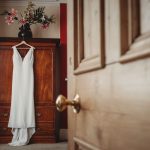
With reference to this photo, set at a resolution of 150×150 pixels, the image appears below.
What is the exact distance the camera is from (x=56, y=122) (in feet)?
14.0

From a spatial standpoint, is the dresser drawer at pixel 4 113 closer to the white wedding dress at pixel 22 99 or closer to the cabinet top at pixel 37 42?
the white wedding dress at pixel 22 99

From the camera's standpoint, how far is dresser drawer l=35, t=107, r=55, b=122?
13.6 feet

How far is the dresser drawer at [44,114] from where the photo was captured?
13.6 ft

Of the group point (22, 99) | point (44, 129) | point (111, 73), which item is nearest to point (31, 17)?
point (22, 99)

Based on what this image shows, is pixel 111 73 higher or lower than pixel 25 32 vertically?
lower

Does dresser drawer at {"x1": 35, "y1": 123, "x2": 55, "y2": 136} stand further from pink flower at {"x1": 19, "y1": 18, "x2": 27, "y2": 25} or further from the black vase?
pink flower at {"x1": 19, "y1": 18, "x2": 27, "y2": 25}

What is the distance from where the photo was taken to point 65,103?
0.87m

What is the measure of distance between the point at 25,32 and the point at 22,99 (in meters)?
0.97

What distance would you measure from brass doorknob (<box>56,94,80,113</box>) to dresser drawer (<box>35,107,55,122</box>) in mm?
3305

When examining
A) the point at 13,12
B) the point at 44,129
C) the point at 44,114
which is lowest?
the point at 44,129

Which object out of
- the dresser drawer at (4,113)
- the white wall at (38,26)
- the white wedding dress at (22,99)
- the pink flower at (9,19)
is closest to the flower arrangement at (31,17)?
the pink flower at (9,19)

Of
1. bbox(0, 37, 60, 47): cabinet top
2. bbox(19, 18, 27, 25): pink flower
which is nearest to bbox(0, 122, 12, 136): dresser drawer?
bbox(0, 37, 60, 47): cabinet top

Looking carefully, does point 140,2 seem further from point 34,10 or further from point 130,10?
point 34,10

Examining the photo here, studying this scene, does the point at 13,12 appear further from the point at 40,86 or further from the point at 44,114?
the point at 44,114
